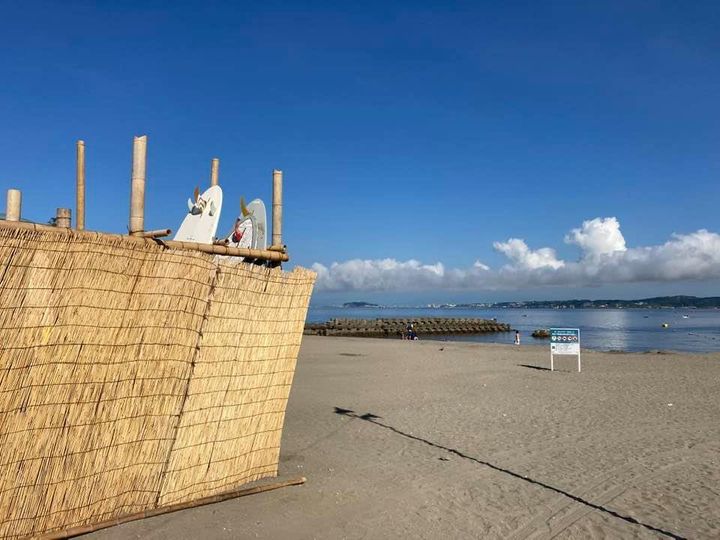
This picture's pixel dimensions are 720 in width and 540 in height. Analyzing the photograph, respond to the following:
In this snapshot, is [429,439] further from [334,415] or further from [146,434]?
[146,434]

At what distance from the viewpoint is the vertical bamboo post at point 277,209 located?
543 cm

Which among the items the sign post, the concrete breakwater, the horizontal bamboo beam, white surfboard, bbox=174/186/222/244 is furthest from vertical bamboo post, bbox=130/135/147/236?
the concrete breakwater

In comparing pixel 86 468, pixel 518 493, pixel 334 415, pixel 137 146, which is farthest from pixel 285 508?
pixel 334 415

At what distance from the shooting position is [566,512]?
16.4 ft

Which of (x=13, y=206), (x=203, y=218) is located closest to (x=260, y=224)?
(x=203, y=218)

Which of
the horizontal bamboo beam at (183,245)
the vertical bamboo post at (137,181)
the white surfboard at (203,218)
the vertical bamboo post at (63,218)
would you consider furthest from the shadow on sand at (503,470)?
the vertical bamboo post at (63,218)

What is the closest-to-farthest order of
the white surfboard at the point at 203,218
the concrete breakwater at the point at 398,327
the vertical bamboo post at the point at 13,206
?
the vertical bamboo post at the point at 13,206
the white surfboard at the point at 203,218
the concrete breakwater at the point at 398,327

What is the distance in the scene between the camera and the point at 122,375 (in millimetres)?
4035

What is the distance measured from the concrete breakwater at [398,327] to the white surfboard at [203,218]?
44.1 m

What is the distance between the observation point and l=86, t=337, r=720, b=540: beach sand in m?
4.59

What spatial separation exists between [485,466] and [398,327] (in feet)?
162

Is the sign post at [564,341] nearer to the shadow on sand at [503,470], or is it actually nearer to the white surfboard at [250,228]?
the shadow on sand at [503,470]

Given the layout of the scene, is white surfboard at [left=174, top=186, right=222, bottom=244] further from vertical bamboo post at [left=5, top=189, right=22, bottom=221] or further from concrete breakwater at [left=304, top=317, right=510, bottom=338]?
concrete breakwater at [left=304, top=317, right=510, bottom=338]

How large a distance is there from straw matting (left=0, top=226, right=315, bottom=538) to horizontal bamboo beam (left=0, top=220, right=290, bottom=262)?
4 centimetres
